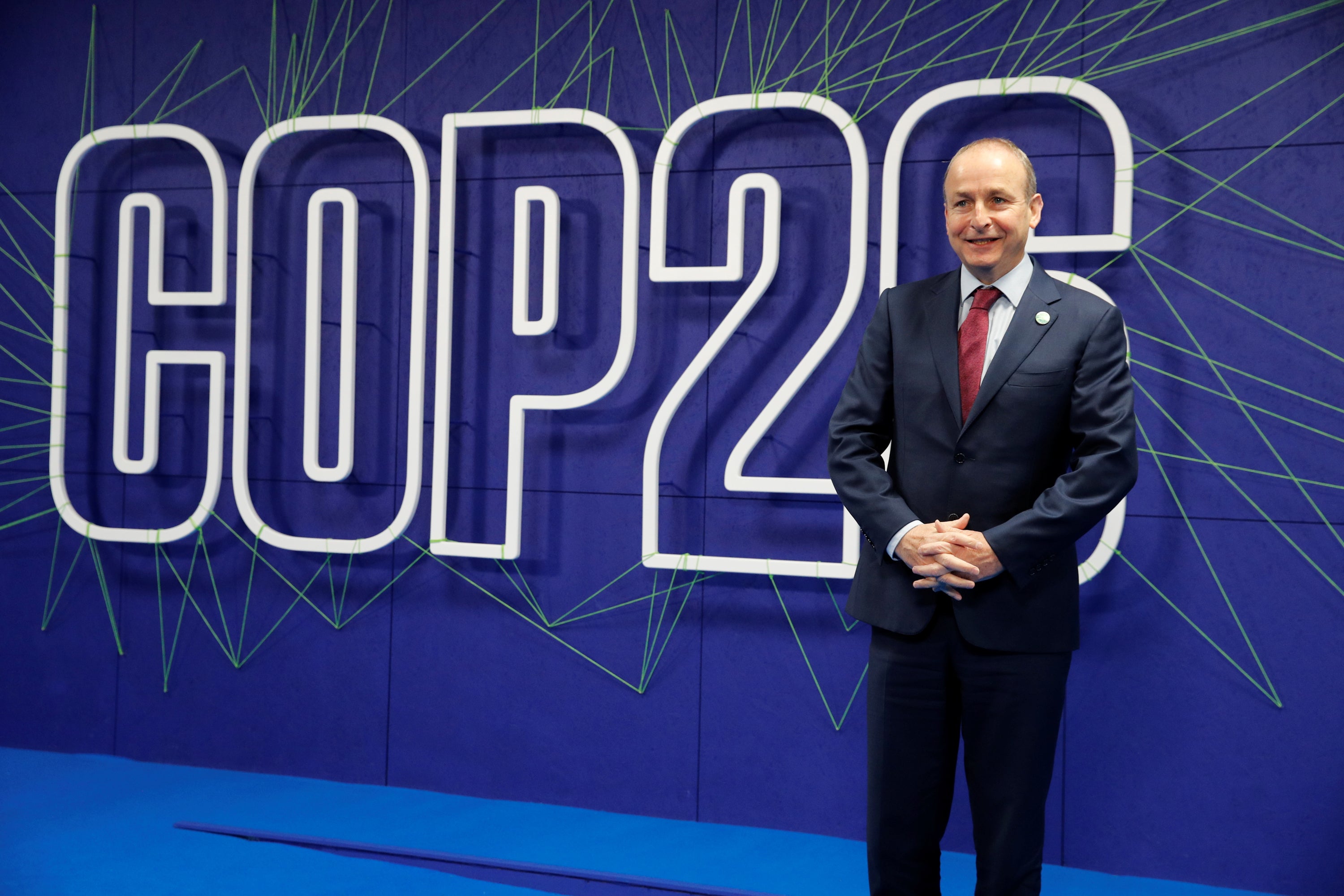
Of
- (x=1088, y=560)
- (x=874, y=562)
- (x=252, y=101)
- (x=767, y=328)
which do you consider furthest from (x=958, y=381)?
(x=252, y=101)

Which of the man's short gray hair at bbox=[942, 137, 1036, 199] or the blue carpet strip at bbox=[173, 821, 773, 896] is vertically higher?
the man's short gray hair at bbox=[942, 137, 1036, 199]

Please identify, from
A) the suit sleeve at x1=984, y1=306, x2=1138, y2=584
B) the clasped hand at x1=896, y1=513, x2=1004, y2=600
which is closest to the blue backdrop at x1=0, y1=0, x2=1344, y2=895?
the suit sleeve at x1=984, y1=306, x2=1138, y2=584

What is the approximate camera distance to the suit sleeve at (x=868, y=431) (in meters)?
2.18

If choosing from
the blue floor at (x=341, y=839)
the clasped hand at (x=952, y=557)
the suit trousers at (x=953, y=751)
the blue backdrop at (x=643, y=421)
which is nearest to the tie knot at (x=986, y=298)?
the clasped hand at (x=952, y=557)

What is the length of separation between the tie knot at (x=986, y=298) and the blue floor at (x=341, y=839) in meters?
1.53

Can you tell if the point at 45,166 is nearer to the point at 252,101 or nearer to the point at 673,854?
the point at 252,101

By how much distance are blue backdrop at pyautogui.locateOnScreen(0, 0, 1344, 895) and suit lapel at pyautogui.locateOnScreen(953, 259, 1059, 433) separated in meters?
1.10

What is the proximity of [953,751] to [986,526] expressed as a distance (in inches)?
16.9

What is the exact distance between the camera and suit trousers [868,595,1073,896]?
6.88 ft

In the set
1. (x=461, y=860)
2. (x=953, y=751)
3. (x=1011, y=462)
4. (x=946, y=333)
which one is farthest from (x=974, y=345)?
(x=461, y=860)

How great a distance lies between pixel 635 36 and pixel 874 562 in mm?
2029

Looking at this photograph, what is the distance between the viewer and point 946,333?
2191 millimetres

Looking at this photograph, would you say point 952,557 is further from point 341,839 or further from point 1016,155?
point 341,839

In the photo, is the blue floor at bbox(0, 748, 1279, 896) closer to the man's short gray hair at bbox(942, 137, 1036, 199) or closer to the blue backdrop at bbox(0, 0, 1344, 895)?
the blue backdrop at bbox(0, 0, 1344, 895)
